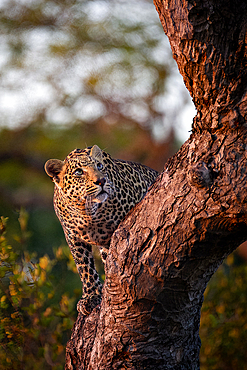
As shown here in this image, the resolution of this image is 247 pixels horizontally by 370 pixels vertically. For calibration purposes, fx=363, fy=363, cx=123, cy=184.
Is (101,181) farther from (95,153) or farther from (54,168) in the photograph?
(54,168)

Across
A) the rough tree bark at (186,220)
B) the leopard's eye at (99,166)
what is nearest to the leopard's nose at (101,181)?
the leopard's eye at (99,166)

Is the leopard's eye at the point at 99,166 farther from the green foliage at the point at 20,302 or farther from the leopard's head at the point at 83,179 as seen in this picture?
the green foliage at the point at 20,302

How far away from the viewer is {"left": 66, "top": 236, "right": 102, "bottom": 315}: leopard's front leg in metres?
3.07

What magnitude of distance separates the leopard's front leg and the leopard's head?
0.40 meters

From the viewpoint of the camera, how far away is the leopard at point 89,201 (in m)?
2.77

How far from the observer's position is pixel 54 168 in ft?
9.68

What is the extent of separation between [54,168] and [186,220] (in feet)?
4.60

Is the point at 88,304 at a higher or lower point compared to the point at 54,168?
lower

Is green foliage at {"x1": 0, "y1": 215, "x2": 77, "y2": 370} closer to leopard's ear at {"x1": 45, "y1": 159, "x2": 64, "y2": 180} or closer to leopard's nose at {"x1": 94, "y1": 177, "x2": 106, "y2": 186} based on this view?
leopard's ear at {"x1": 45, "y1": 159, "x2": 64, "y2": 180}

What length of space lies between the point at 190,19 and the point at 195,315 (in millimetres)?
1789

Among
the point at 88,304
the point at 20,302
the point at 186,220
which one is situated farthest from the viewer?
the point at 20,302

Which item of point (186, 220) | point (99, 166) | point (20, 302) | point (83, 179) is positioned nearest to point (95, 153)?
point (99, 166)

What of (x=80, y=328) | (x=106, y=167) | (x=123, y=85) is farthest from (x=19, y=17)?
(x=80, y=328)

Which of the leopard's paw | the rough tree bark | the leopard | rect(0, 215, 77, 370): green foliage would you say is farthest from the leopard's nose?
the leopard's paw
